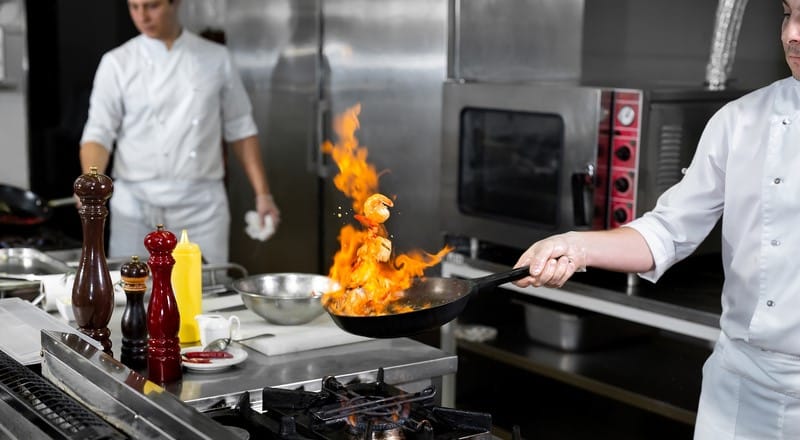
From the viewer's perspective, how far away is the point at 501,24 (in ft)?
11.1

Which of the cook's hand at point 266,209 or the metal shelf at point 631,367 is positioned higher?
the cook's hand at point 266,209

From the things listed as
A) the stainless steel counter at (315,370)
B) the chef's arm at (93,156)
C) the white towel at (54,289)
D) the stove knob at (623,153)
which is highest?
the stove knob at (623,153)

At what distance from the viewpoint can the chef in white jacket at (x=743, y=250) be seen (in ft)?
6.32

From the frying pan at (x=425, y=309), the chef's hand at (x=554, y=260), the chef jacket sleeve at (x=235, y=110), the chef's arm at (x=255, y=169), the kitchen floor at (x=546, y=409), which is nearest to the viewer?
the frying pan at (x=425, y=309)

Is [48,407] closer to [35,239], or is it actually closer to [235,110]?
[35,239]

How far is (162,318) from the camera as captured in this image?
5.76 feet

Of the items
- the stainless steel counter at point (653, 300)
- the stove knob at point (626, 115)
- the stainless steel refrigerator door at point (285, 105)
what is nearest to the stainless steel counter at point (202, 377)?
the stainless steel counter at point (653, 300)

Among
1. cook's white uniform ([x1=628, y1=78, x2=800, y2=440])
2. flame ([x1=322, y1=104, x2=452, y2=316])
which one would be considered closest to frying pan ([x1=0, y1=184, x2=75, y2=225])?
flame ([x1=322, y1=104, x2=452, y2=316])

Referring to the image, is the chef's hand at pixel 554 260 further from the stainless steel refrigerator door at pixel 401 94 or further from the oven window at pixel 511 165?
the stainless steel refrigerator door at pixel 401 94

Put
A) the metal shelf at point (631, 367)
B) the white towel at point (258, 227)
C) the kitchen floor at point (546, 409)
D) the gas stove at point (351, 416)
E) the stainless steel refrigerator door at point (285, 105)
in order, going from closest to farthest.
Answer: the gas stove at point (351, 416), the metal shelf at point (631, 367), the kitchen floor at point (546, 409), the white towel at point (258, 227), the stainless steel refrigerator door at point (285, 105)

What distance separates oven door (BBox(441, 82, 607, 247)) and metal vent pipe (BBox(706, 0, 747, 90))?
0.46m

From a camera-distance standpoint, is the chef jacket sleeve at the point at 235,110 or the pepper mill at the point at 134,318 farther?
the chef jacket sleeve at the point at 235,110

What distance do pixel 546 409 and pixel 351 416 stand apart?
1.73 m

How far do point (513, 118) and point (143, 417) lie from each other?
1.91 metres
